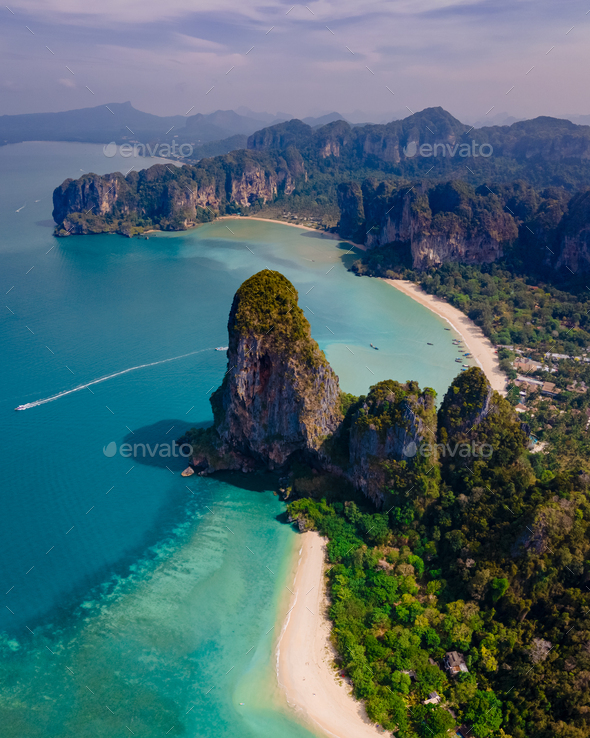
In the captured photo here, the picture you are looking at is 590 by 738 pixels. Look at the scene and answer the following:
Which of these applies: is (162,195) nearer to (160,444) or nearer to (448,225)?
(448,225)

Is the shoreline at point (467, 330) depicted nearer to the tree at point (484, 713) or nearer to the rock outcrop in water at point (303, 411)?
the rock outcrop in water at point (303, 411)

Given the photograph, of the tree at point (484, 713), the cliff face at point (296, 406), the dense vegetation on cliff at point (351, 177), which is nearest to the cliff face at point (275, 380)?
the cliff face at point (296, 406)

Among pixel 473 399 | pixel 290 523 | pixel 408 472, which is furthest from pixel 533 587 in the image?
pixel 290 523

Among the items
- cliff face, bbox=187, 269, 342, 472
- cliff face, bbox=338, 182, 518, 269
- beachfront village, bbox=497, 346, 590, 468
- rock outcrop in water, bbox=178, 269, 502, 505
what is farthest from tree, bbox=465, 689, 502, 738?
cliff face, bbox=338, 182, 518, 269

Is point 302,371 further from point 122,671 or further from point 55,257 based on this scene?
point 55,257

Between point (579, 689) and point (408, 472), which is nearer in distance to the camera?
point (579, 689)

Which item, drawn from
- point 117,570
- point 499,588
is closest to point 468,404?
point 499,588

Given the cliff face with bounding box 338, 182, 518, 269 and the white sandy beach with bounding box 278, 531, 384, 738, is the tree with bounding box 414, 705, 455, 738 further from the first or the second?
the cliff face with bounding box 338, 182, 518, 269
